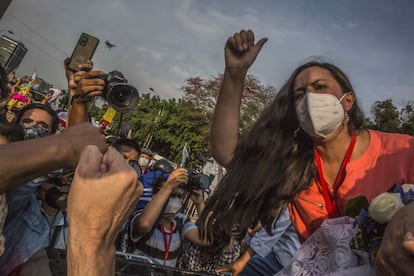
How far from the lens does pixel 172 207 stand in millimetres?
3572

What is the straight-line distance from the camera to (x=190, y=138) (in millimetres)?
28438

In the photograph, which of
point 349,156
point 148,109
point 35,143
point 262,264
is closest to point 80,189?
point 35,143

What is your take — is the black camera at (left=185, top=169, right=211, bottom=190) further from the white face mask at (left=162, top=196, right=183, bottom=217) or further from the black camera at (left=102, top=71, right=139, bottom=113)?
the black camera at (left=102, top=71, right=139, bottom=113)

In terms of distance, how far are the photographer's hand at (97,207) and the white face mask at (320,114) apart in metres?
1.36

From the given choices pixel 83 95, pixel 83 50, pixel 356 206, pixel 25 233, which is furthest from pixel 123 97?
pixel 356 206

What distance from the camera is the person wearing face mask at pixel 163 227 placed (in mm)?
3285

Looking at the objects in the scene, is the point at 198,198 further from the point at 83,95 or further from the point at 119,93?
the point at 83,95

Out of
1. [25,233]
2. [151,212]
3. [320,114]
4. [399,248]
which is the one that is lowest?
[25,233]

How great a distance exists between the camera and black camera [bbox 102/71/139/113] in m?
2.21

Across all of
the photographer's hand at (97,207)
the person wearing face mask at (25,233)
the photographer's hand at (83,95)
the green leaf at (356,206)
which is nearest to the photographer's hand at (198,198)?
the person wearing face mask at (25,233)

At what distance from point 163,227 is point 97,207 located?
112 inches

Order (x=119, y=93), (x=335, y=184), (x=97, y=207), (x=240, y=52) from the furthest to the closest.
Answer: (x=119, y=93), (x=240, y=52), (x=335, y=184), (x=97, y=207)

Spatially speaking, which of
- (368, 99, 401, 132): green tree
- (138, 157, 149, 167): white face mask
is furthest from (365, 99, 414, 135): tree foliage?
(138, 157, 149, 167): white face mask

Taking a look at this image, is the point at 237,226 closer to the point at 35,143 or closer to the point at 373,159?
the point at 373,159
